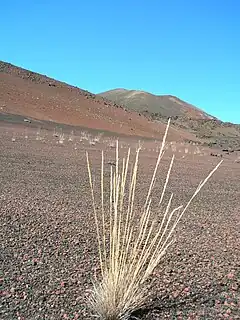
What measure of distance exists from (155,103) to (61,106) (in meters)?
87.6

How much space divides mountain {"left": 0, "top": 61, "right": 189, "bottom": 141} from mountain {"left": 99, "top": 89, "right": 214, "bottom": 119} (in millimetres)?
60713

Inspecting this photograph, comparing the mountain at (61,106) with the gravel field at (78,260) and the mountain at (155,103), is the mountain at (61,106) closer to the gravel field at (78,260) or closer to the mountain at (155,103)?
the gravel field at (78,260)

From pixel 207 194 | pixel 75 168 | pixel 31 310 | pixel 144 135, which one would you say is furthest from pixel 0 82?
pixel 31 310

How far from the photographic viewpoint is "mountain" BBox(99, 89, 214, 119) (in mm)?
128875

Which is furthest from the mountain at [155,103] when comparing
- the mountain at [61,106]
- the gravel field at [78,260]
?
the gravel field at [78,260]

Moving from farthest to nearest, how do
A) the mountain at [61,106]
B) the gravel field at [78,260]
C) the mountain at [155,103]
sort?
the mountain at [155,103] < the mountain at [61,106] < the gravel field at [78,260]

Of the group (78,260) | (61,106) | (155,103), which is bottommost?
(78,260)

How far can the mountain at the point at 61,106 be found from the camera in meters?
48.2

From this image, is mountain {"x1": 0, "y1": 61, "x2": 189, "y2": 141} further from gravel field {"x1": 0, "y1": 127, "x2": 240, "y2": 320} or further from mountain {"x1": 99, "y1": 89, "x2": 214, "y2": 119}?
mountain {"x1": 99, "y1": 89, "x2": 214, "y2": 119}

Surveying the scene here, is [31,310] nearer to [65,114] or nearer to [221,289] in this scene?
[221,289]

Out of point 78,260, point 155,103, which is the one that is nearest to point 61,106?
point 78,260

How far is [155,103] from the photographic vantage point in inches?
5463

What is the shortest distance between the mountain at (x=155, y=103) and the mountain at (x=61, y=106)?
6071cm

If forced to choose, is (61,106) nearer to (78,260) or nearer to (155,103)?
(78,260)
